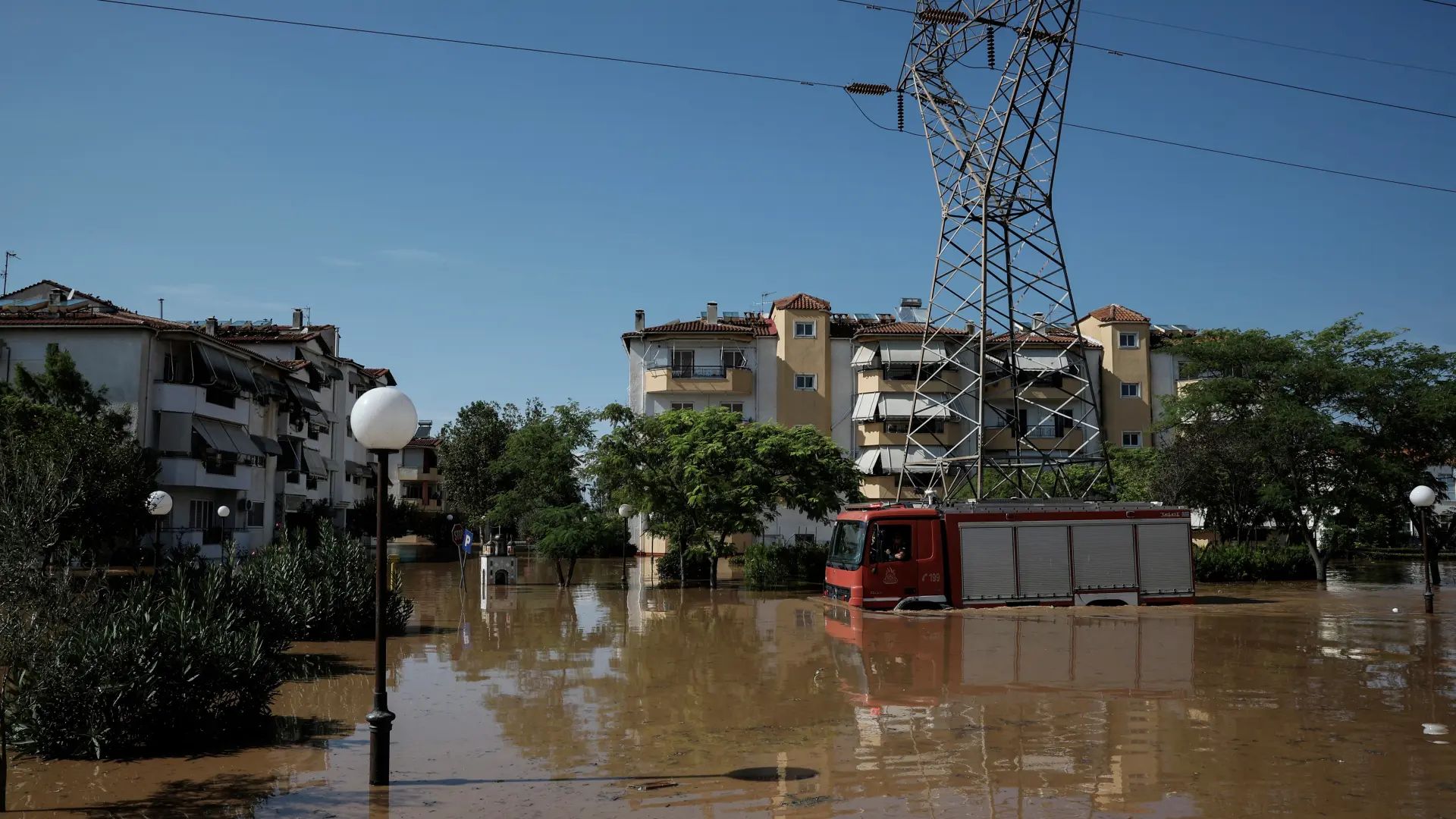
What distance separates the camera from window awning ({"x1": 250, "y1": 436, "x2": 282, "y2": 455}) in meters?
44.1

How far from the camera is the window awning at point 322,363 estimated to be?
173ft

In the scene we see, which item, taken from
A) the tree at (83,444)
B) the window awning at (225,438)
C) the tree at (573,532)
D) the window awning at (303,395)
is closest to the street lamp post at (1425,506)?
the tree at (573,532)

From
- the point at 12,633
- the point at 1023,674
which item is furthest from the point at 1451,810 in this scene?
the point at 12,633

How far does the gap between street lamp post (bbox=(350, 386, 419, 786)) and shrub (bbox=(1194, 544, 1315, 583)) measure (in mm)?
32465

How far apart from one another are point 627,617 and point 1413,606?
2028 cm

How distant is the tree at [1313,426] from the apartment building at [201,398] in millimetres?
32658

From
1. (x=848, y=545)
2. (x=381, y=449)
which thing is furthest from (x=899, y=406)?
(x=381, y=449)

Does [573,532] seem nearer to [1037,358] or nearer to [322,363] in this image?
[322,363]

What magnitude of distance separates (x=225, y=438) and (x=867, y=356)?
1162 inches

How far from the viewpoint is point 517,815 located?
8.10 metres

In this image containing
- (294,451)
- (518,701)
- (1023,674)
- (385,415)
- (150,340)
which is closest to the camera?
(385,415)

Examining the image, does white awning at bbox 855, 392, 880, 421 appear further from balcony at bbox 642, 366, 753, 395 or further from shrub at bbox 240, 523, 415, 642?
shrub at bbox 240, 523, 415, 642

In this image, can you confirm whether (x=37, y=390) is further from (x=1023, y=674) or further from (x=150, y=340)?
(x=1023, y=674)

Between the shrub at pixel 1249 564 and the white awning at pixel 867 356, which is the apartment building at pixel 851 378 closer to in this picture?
the white awning at pixel 867 356
